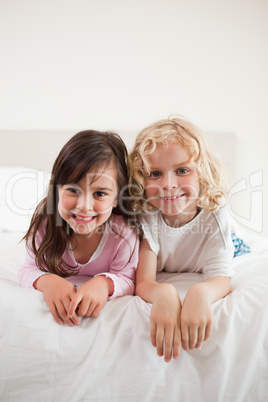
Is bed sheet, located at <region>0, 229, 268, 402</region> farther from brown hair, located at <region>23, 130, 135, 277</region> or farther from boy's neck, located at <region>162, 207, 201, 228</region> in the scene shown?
boy's neck, located at <region>162, 207, 201, 228</region>

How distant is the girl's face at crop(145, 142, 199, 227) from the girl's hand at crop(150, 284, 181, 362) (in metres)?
0.30

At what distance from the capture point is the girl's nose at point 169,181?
0.93 m

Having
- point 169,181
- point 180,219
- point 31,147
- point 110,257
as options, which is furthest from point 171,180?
point 31,147

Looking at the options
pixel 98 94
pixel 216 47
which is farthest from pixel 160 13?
pixel 98 94

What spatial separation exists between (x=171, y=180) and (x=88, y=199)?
0.23 m

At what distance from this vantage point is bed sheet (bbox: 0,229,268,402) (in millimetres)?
629

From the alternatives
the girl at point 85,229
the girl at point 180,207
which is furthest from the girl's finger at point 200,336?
the girl at point 85,229

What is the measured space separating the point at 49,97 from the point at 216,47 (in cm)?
117

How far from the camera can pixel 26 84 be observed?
7.59 ft

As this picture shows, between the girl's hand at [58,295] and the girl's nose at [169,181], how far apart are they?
353 millimetres

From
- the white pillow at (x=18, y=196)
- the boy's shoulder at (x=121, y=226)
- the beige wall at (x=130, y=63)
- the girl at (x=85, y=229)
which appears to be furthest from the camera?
the beige wall at (x=130, y=63)

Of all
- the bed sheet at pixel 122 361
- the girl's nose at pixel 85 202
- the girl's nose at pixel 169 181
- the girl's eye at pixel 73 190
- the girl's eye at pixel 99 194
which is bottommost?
the bed sheet at pixel 122 361

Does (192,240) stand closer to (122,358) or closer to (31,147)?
(122,358)

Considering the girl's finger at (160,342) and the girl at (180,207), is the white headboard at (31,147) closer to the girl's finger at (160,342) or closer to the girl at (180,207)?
the girl at (180,207)
